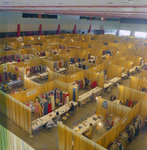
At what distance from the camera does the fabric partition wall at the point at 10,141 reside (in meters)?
5.97

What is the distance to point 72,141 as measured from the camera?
7039mm

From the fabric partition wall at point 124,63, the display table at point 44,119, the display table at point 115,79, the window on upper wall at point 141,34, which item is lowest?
the display table at point 44,119

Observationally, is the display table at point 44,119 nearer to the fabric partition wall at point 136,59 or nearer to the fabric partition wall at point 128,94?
the fabric partition wall at point 128,94

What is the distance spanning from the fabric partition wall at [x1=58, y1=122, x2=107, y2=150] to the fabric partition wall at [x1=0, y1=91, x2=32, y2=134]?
2128mm

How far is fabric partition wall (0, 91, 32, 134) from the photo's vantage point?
8727 millimetres

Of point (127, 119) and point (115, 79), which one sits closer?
point (127, 119)

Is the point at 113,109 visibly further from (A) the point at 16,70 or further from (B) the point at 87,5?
(A) the point at 16,70

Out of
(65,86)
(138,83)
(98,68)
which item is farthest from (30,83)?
(138,83)

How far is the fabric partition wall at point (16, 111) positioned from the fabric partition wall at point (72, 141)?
213cm

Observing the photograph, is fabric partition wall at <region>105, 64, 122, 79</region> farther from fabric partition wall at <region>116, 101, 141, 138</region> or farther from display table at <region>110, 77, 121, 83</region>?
fabric partition wall at <region>116, 101, 141, 138</region>

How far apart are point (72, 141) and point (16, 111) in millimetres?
3868

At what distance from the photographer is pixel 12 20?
28.0m

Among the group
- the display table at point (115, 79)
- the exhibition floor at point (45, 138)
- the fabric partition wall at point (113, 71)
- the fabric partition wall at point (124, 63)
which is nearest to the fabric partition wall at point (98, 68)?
the fabric partition wall at point (113, 71)

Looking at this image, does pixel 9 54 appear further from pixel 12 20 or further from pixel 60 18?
pixel 60 18
